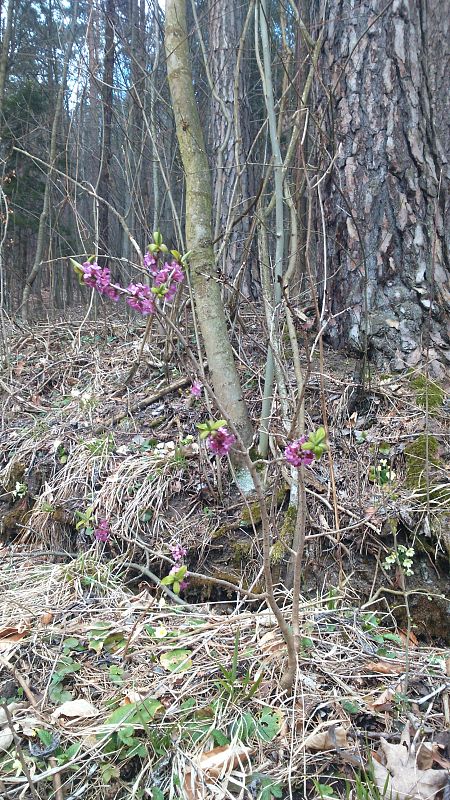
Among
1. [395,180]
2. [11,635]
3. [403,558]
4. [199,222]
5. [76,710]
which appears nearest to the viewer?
[76,710]

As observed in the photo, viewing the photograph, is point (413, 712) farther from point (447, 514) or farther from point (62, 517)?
point (62, 517)

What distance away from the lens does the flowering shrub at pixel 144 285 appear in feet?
4.88

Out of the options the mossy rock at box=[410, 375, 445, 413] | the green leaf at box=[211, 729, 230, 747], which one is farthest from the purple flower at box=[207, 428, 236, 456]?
the mossy rock at box=[410, 375, 445, 413]

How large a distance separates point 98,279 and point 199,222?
50.6 inches

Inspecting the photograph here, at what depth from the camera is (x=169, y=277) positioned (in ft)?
5.24

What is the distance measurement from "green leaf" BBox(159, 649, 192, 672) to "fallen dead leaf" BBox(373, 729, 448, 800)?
679 millimetres

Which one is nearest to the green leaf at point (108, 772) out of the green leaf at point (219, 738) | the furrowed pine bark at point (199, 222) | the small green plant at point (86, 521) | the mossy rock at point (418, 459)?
the green leaf at point (219, 738)

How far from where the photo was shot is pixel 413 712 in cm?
152

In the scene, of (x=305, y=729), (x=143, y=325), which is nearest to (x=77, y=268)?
(x=305, y=729)

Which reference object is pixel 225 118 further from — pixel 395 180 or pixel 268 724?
pixel 268 724

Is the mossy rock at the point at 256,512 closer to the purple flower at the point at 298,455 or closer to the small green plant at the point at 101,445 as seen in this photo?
the small green plant at the point at 101,445

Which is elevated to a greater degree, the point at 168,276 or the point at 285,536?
the point at 168,276

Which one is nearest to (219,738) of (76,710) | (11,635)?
(76,710)

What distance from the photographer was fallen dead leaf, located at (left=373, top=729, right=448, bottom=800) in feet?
4.19
